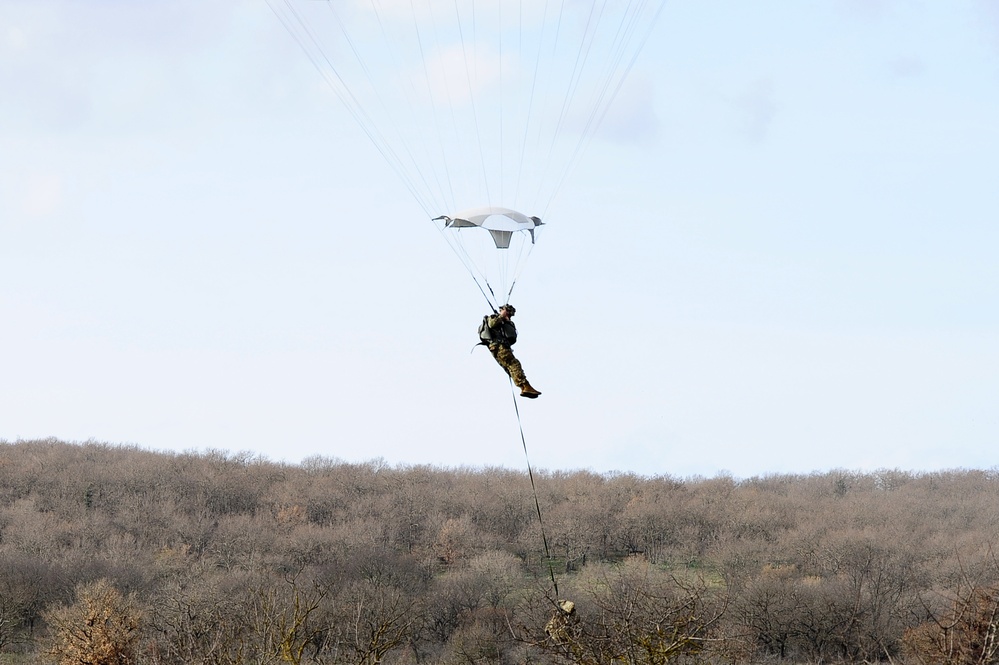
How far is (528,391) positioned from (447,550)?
73922 mm

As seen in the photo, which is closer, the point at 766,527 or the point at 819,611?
the point at 819,611

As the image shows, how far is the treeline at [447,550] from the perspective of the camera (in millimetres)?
58312

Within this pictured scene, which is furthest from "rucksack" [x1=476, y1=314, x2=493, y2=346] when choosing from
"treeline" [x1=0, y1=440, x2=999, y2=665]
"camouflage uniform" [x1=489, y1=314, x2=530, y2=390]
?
"treeline" [x1=0, y1=440, x2=999, y2=665]

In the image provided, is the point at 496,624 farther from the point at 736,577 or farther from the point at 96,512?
the point at 96,512

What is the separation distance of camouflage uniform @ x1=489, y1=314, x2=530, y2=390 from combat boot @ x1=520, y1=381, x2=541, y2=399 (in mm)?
16

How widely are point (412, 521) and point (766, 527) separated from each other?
27.2m

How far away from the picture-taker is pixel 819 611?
64.9 meters

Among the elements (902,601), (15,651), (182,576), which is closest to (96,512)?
(182,576)

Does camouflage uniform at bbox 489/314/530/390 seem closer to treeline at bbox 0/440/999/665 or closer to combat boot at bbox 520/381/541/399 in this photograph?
combat boot at bbox 520/381/541/399

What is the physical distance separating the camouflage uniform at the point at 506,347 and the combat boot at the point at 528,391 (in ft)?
0.05

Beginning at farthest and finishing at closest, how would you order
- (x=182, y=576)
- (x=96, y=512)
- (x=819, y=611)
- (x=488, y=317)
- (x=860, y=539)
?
(x=96, y=512) < (x=860, y=539) < (x=182, y=576) < (x=819, y=611) < (x=488, y=317)

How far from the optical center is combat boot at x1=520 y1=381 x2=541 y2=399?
19953 mm

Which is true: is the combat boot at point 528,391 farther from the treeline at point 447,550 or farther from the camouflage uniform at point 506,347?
the treeline at point 447,550

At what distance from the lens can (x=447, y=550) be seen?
303 ft
